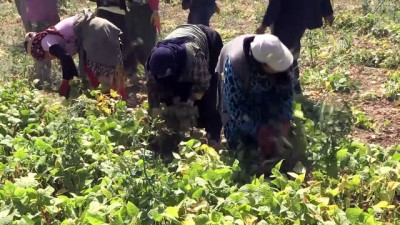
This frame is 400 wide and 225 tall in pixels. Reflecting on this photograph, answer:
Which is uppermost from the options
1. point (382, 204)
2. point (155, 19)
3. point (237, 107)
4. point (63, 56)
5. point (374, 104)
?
point (155, 19)

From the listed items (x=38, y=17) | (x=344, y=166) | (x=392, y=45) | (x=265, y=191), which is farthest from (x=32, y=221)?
(x=392, y=45)

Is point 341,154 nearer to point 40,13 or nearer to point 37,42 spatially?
point 37,42

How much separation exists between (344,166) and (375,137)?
3.98ft

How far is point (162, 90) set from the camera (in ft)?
12.7

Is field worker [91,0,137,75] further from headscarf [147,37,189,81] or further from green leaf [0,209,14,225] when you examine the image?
green leaf [0,209,14,225]

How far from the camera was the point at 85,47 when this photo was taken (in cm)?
477

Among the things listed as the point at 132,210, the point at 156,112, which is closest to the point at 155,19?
the point at 156,112

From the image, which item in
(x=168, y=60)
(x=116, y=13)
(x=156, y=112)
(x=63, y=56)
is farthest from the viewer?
(x=116, y=13)

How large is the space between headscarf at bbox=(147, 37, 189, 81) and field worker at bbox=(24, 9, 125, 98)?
994 mm

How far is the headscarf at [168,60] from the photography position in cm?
372

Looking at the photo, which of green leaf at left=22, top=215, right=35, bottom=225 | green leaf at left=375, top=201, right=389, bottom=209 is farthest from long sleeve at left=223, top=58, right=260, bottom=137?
green leaf at left=22, top=215, right=35, bottom=225

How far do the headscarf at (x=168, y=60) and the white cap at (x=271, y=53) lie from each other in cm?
55

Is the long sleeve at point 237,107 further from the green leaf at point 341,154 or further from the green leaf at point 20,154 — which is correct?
the green leaf at point 20,154

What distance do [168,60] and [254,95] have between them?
57cm
